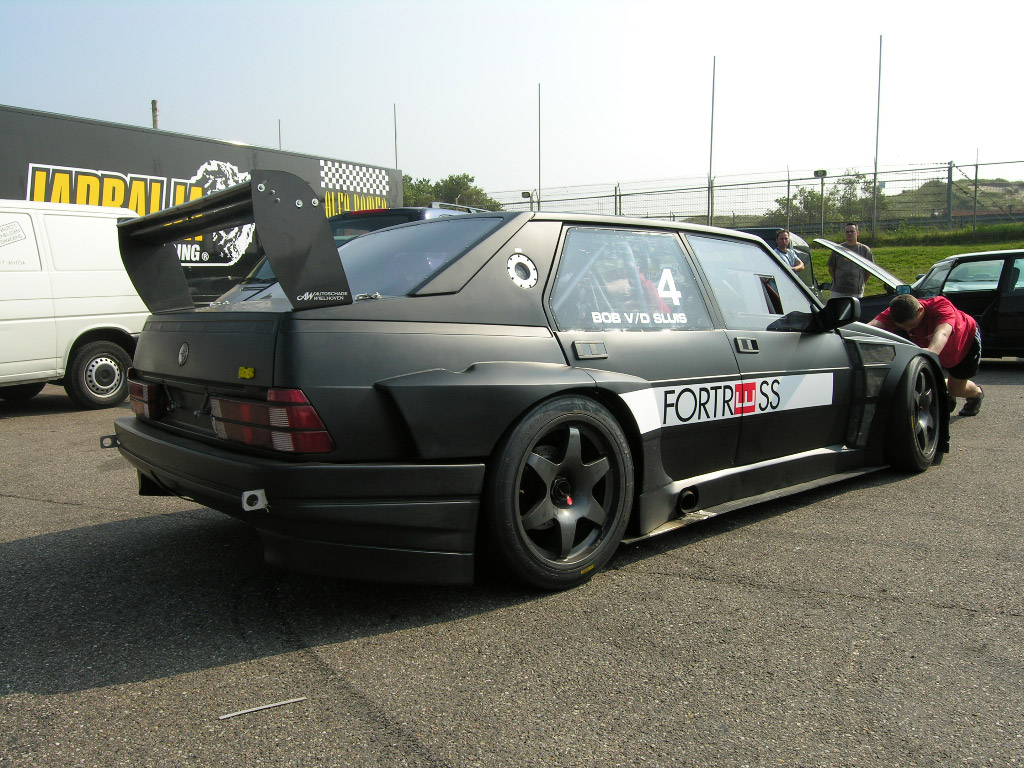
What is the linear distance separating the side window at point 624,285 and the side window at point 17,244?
6009 mm

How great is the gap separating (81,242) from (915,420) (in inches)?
281

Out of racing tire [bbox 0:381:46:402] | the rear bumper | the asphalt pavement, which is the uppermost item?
the rear bumper

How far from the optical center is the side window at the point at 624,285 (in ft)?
10.7

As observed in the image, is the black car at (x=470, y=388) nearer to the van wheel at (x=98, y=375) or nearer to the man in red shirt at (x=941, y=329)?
the man in red shirt at (x=941, y=329)

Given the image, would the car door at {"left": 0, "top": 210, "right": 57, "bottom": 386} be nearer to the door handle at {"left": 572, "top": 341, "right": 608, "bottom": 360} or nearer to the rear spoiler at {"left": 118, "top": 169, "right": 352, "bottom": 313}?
the rear spoiler at {"left": 118, "top": 169, "right": 352, "bottom": 313}

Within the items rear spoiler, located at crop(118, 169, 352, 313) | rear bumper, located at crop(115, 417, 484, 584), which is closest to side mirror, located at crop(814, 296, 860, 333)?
rear bumper, located at crop(115, 417, 484, 584)

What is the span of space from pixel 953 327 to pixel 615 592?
4.52m

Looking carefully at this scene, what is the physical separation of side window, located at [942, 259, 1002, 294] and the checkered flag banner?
8.29m

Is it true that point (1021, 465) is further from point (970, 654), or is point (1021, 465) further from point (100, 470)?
point (100, 470)

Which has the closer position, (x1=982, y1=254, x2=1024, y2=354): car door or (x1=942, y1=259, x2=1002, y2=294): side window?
(x1=982, y1=254, x2=1024, y2=354): car door

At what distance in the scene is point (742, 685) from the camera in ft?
7.65

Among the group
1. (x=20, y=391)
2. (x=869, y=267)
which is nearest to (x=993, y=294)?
(x=869, y=267)

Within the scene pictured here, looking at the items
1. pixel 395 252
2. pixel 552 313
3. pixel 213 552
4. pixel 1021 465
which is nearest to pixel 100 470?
pixel 213 552

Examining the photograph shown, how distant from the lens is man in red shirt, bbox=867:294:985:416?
241 inches
